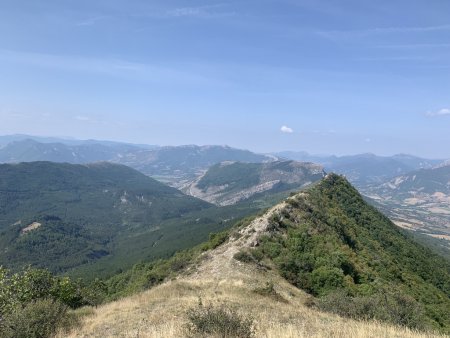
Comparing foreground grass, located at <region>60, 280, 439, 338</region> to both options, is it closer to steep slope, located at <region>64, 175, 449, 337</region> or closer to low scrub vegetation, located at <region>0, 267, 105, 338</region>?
steep slope, located at <region>64, 175, 449, 337</region>

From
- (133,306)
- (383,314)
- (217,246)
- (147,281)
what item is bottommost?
(147,281)

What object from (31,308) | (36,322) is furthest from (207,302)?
(31,308)

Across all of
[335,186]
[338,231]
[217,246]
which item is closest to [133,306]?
[217,246]

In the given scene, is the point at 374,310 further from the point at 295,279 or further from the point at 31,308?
the point at 295,279

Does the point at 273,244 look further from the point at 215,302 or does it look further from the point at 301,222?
the point at 215,302

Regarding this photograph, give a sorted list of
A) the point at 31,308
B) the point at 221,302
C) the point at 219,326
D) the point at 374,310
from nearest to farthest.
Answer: the point at 219,326 < the point at 31,308 < the point at 374,310 < the point at 221,302

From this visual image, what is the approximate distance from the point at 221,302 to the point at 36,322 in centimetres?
1081

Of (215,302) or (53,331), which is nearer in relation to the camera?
(53,331)

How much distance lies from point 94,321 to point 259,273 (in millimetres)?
22786

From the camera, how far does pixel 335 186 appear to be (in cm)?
11006

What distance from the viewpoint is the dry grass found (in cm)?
1526

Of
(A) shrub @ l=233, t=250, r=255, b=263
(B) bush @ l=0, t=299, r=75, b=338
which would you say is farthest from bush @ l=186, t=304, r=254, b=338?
(A) shrub @ l=233, t=250, r=255, b=263

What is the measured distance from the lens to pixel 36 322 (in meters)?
18.3

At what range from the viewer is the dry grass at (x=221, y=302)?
15258 mm
